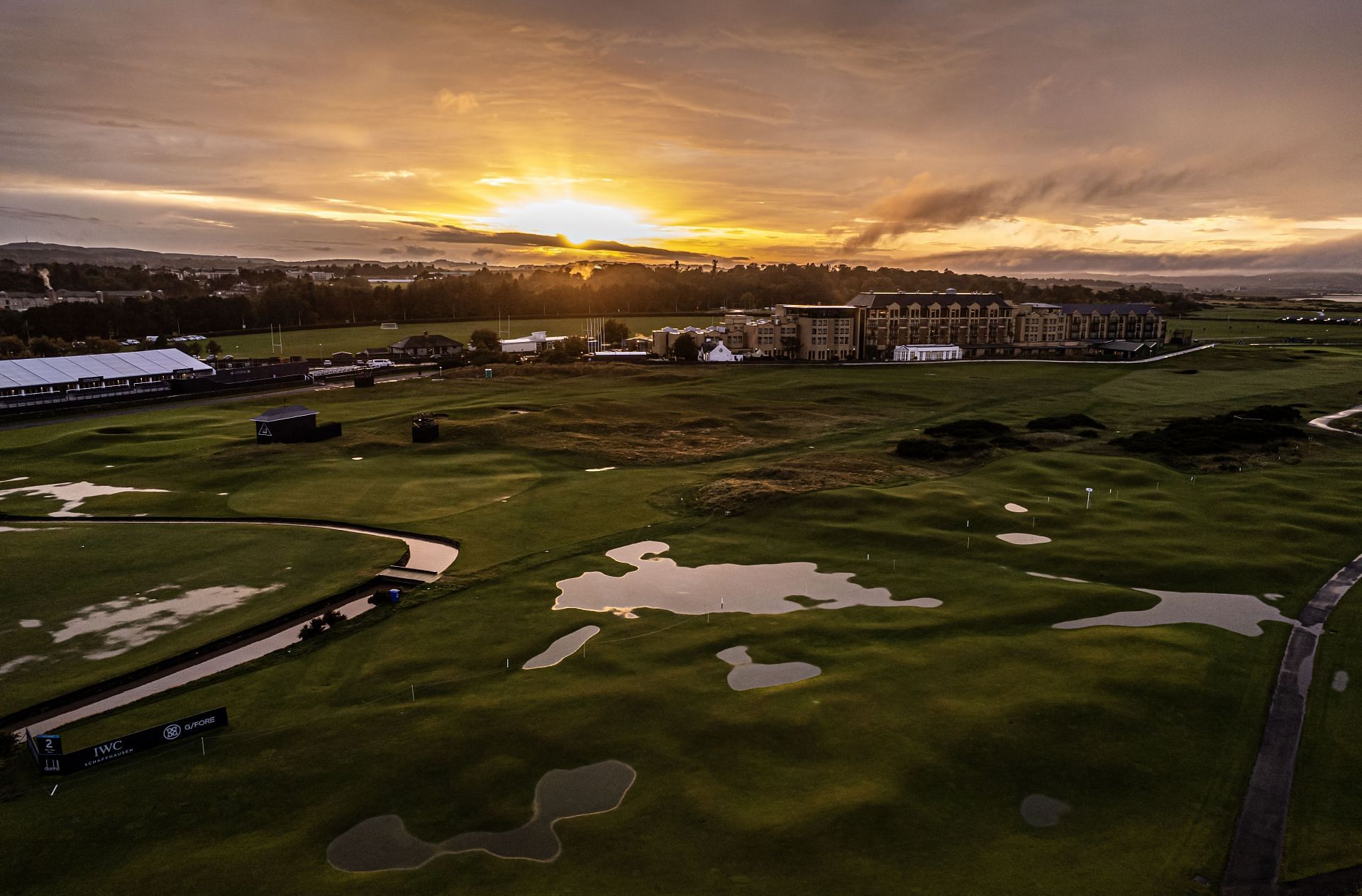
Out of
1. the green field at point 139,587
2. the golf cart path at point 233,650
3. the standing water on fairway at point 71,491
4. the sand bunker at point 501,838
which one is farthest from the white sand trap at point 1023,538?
the standing water on fairway at point 71,491

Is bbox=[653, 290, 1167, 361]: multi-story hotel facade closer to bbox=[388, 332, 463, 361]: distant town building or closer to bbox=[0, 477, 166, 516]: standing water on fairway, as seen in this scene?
bbox=[388, 332, 463, 361]: distant town building

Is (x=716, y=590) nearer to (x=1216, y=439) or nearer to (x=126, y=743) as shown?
(x=126, y=743)

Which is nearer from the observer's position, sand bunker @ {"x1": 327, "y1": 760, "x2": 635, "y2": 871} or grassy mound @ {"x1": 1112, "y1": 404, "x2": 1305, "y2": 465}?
sand bunker @ {"x1": 327, "y1": 760, "x2": 635, "y2": 871}

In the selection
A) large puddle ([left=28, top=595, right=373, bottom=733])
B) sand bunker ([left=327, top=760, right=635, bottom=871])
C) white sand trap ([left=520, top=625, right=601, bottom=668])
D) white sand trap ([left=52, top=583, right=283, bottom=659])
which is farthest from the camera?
white sand trap ([left=52, top=583, right=283, bottom=659])

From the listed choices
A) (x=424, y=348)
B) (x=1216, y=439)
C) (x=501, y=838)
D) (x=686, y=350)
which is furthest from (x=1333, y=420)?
(x=424, y=348)

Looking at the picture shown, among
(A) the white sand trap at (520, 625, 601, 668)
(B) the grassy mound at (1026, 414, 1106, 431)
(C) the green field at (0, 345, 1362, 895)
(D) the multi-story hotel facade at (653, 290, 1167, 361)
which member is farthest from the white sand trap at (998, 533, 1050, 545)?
(D) the multi-story hotel facade at (653, 290, 1167, 361)

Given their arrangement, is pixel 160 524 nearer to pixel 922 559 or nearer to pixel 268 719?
pixel 268 719
